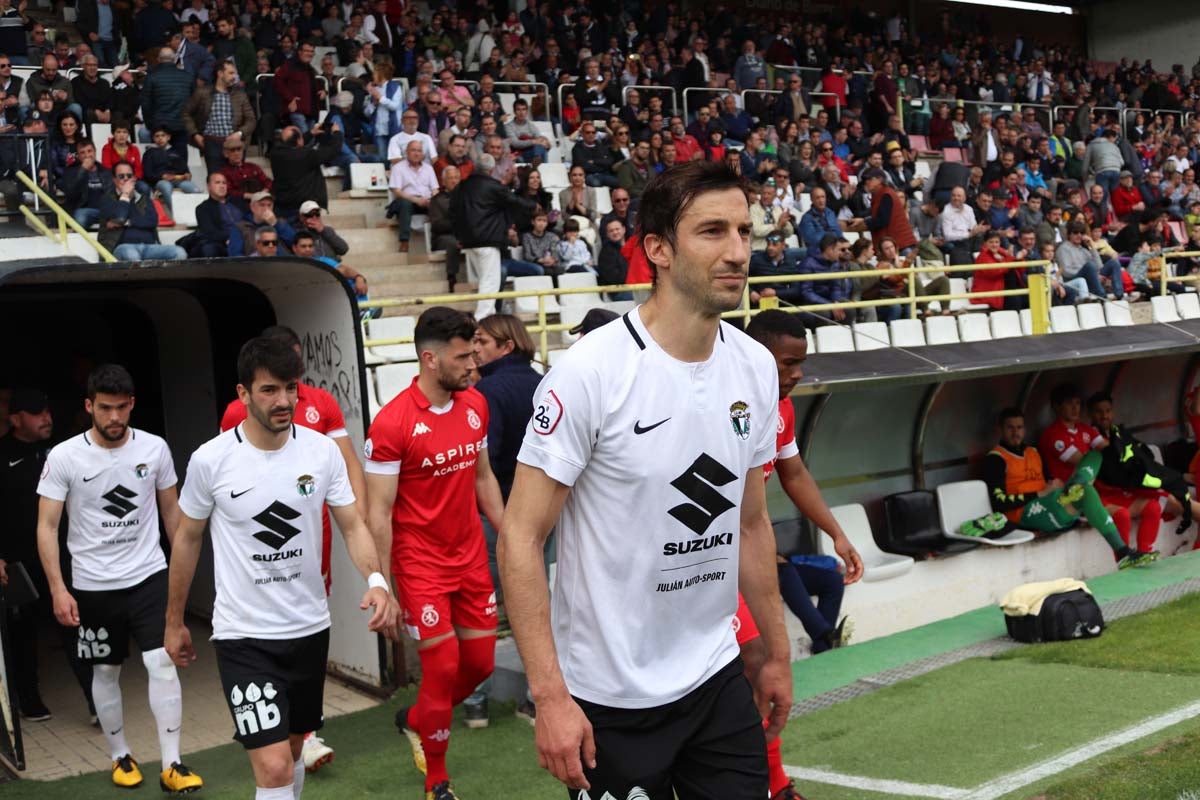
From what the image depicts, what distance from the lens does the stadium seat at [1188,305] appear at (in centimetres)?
1634

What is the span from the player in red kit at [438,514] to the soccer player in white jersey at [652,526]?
8.80ft

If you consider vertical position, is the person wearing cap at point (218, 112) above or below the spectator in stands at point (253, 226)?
above

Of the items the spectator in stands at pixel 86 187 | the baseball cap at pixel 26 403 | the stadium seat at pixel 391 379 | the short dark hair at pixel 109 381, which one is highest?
the spectator in stands at pixel 86 187

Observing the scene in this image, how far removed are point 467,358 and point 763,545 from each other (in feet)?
8.67

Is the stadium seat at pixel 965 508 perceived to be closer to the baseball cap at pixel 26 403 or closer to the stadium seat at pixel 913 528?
the stadium seat at pixel 913 528

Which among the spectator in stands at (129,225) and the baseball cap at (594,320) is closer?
the baseball cap at (594,320)

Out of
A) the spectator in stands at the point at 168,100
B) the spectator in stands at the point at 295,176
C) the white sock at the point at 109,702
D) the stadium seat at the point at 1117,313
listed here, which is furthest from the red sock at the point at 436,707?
the stadium seat at the point at 1117,313

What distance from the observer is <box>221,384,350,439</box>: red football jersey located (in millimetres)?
6590

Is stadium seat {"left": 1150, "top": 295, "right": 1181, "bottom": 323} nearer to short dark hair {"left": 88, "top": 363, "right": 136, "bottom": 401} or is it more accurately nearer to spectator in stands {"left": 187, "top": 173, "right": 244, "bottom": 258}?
spectator in stands {"left": 187, "top": 173, "right": 244, "bottom": 258}

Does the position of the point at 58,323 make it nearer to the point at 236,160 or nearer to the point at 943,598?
the point at 236,160

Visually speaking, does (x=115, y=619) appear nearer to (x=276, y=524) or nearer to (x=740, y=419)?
(x=276, y=524)

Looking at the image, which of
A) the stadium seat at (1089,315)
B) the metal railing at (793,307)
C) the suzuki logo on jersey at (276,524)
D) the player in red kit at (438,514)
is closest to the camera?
the suzuki logo on jersey at (276,524)

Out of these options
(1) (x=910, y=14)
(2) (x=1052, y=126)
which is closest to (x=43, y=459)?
(2) (x=1052, y=126)

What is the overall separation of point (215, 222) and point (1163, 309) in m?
11.0
